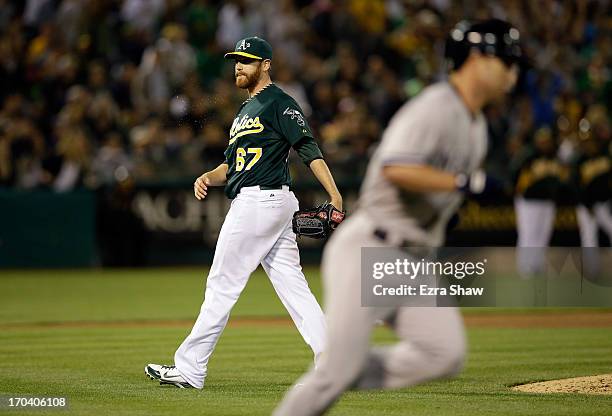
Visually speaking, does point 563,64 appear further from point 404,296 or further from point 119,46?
point 404,296

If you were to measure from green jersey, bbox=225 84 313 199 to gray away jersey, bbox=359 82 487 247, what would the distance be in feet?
8.95

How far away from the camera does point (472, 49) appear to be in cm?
547

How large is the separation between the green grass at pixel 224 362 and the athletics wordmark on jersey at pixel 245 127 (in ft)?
5.81

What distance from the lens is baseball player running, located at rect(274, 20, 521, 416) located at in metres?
5.35

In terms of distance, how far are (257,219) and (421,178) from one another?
10.2ft

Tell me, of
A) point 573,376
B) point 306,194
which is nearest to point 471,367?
point 573,376

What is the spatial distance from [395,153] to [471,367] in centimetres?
506

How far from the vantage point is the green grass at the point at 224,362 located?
7.76 meters

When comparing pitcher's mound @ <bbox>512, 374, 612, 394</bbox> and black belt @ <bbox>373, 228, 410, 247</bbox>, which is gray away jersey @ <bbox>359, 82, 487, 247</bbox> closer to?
black belt @ <bbox>373, 228, 410, 247</bbox>

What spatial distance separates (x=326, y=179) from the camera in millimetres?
8039

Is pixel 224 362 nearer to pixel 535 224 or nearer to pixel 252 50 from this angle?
pixel 252 50

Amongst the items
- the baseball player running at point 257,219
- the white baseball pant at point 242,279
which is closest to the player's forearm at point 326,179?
the baseball player running at point 257,219

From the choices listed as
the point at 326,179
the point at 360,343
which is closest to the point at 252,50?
the point at 326,179

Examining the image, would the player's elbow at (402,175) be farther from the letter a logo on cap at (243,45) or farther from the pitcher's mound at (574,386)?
the pitcher's mound at (574,386)
